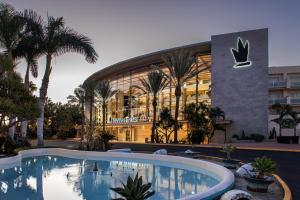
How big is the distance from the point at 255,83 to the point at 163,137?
1330cm

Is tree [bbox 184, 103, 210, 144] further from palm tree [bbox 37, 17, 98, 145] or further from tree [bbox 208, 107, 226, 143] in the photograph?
palm tree [bbox 37, 17, 98, 145]

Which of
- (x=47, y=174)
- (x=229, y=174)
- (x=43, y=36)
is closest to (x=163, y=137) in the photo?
(x=43, y=36)

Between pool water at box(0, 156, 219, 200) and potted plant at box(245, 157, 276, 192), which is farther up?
potted plant at box(245, 157, 276, 192)

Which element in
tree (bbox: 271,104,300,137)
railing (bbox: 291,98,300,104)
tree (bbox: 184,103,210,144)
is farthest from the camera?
railing (bbox: 291,98,300,104)

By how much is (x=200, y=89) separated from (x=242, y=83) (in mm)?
7273

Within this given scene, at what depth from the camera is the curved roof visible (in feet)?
131

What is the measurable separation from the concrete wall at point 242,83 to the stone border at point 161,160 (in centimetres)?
1722

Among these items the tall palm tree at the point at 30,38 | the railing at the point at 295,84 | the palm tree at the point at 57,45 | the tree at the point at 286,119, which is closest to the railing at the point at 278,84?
the railing at the point at 295,84

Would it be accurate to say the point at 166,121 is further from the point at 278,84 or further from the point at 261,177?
the point at 261,177

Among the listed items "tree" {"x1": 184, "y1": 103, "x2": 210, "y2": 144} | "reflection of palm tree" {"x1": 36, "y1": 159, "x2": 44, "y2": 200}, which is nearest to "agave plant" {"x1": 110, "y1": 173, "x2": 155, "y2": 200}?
"reflection of palm tree" {"x1": 36, "y1": 159, "x2": 44, "y2": 200}

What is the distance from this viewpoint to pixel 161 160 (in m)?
21.3

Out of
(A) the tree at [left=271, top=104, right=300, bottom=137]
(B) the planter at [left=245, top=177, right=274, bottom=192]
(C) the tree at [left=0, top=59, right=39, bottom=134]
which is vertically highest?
(C) the tree at [left=0, top=59, right=39, bottom=134]

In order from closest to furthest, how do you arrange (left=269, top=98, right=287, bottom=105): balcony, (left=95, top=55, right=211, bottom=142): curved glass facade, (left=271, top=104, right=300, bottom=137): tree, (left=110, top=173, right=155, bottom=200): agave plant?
1. (left=110, top=173, right=155, bottom=200): agave plant
2. (left=271, top=104, right=300, bottom=137): tree
3. (left=95, top=55, right=211, bottom=142): curved glass facade
4. (left=269, top=98, right=287, bottom=105): balcony

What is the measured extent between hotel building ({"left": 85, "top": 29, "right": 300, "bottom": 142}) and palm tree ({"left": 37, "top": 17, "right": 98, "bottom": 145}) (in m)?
15.7
